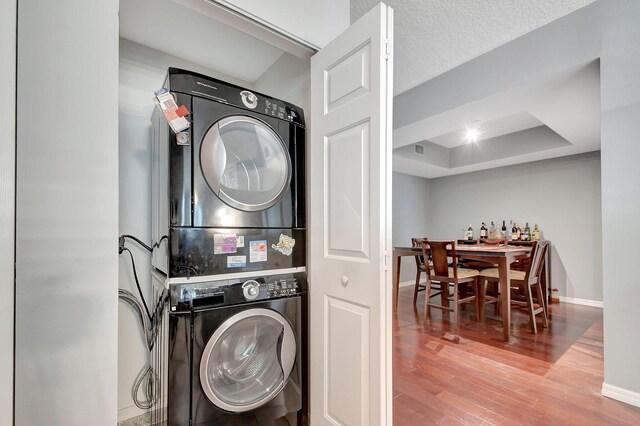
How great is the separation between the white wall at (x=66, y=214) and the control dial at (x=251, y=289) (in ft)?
1.73

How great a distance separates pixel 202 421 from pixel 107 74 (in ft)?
4.36

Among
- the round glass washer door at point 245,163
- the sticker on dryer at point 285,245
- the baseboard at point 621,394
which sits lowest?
the baseboard at point 621,394

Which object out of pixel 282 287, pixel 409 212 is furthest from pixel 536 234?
pixel 282 287

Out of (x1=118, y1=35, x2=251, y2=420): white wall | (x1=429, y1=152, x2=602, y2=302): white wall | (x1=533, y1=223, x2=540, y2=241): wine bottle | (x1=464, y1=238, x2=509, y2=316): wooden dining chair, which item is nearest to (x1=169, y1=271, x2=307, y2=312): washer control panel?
(x1=118, y1=35, x2=251, y2=420): white wall

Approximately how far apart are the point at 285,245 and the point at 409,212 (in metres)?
5.04

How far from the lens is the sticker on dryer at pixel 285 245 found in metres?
1.48

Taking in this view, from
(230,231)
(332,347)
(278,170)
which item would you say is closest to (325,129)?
(278,170)

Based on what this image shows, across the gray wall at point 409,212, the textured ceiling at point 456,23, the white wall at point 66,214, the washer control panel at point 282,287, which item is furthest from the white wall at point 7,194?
the gray wall at point 409,212

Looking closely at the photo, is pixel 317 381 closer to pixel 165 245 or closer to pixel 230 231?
pixel 230 231

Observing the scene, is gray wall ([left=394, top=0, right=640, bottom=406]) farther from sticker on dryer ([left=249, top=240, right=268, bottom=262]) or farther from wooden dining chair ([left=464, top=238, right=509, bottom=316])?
sticker on dryer ([left=249, top=240, right=268, bottom=262])

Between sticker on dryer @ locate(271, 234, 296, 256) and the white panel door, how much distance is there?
107 millimetres

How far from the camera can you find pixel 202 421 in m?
1.21

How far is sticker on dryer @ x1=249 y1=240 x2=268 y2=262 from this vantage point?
1.39m

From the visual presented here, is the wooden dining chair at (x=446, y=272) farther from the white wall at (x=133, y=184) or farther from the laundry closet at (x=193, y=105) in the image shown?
the white wall at (x=133, y=184)
